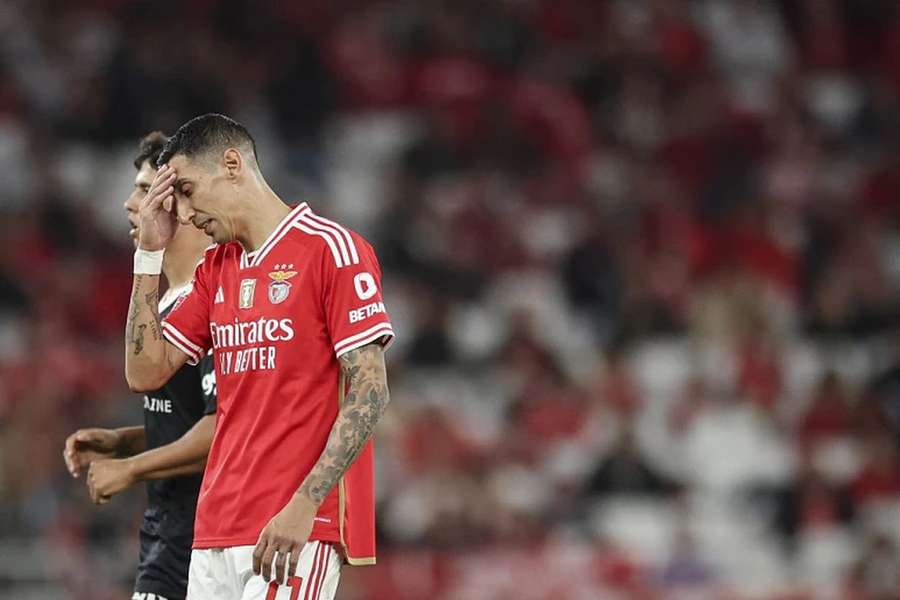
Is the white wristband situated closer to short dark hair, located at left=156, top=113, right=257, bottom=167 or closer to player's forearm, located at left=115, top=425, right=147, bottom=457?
short dark hair, located at left=156, top=113, right=257, bottom=167

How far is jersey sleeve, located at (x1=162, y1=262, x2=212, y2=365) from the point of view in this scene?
473 centimetres

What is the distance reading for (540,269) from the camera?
12430 mm

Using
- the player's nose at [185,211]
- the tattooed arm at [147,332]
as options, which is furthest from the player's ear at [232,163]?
the tattooed arm at [147,332]

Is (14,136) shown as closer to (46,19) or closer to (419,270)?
(46,19)

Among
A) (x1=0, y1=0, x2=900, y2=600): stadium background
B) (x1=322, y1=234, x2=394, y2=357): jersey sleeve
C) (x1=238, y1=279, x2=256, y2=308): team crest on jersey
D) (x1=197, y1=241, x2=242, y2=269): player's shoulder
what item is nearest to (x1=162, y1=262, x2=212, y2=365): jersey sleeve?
(x1=197, y1=241, x2=242, y2=269): player's shoulder

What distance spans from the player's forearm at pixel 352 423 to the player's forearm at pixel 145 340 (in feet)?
2.30

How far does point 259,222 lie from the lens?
4.55m

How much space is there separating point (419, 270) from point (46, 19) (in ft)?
15.0

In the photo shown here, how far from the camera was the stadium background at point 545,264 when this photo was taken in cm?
1009

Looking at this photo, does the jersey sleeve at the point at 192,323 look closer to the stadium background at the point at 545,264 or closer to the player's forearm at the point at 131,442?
the player's forearm at the point at 131,442

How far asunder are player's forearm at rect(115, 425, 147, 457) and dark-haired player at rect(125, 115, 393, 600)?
41.1 inches

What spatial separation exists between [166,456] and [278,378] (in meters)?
0.79

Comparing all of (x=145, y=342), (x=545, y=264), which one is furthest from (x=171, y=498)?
(x=545, y=264)

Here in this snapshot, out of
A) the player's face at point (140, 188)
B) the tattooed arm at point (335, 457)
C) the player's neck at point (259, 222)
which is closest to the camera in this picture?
the tattooed arm at point (335, 457)
